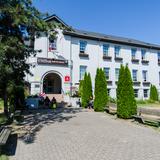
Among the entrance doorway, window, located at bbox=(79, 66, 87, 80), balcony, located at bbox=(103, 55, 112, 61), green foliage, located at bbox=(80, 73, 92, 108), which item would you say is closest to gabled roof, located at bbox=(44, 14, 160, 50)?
balcony, located at bbox=(103, 55, 112, 61)

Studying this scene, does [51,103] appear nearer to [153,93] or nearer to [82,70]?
[82,70]

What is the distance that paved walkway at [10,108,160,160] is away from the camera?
23.7 ft

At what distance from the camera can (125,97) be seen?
15.4 meters

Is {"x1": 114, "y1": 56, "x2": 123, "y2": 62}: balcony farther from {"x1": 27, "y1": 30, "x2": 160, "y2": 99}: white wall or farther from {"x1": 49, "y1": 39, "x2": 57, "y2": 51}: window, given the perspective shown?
{"x1": 49, "y1": 39, "x2": 57, "y2": 51}: window

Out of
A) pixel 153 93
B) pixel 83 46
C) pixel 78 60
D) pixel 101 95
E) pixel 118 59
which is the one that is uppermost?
pixel 83 46

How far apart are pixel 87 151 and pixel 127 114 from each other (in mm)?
7821

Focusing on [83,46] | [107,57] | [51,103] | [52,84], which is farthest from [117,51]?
[51,103]

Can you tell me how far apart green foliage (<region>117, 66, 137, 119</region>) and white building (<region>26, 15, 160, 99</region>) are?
11764 millimetres

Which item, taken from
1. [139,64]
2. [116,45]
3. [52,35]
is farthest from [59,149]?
[139,64]

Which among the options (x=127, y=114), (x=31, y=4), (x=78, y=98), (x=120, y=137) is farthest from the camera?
(x=78, y=98)

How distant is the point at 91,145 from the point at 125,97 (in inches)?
291

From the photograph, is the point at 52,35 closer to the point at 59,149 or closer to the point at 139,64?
the point at 59,149

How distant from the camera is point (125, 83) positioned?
15.7 meters

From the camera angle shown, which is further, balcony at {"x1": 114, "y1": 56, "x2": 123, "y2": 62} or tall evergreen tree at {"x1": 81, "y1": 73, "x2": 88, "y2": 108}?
balcony at {"x1": 114, "y1": 56, "x2": 123, "y2": 62}
